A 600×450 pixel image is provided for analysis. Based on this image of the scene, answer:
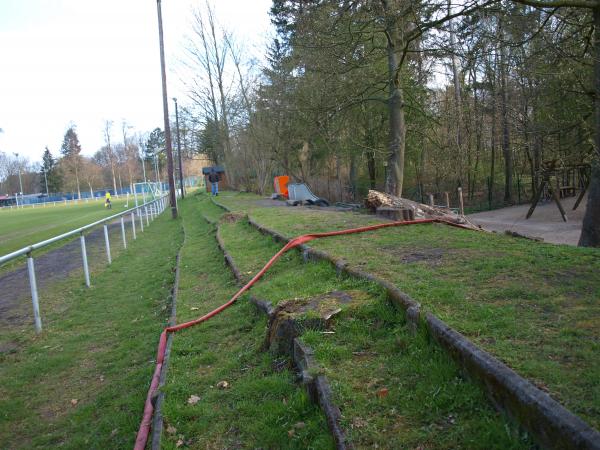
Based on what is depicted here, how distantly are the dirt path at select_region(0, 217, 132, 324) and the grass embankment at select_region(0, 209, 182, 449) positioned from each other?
378 mm

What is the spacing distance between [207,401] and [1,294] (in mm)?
7522

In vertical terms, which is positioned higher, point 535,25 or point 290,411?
point 535,25

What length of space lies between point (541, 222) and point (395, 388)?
18833mm

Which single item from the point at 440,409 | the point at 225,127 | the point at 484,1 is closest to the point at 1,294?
the point at 440,409

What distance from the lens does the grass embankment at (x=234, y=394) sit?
11.0ft

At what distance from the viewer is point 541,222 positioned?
780 inches

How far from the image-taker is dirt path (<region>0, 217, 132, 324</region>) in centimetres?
852

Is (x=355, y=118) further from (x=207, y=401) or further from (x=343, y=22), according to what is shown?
(x=207, y=401)

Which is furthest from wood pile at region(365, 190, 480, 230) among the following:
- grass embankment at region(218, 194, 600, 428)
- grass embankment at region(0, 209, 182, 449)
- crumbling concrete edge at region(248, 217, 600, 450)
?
crumbling concrete edge at region(248, 217, 600, 450)

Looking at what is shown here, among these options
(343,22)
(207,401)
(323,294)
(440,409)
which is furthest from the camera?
(343,22)

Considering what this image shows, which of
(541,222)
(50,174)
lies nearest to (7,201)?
(50,174)

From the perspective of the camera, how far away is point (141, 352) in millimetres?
6000

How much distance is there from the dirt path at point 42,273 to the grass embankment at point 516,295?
537 cm

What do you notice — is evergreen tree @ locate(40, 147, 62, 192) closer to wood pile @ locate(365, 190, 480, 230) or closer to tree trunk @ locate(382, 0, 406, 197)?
tree trunk @ locate(382, 0, 406, 197)
